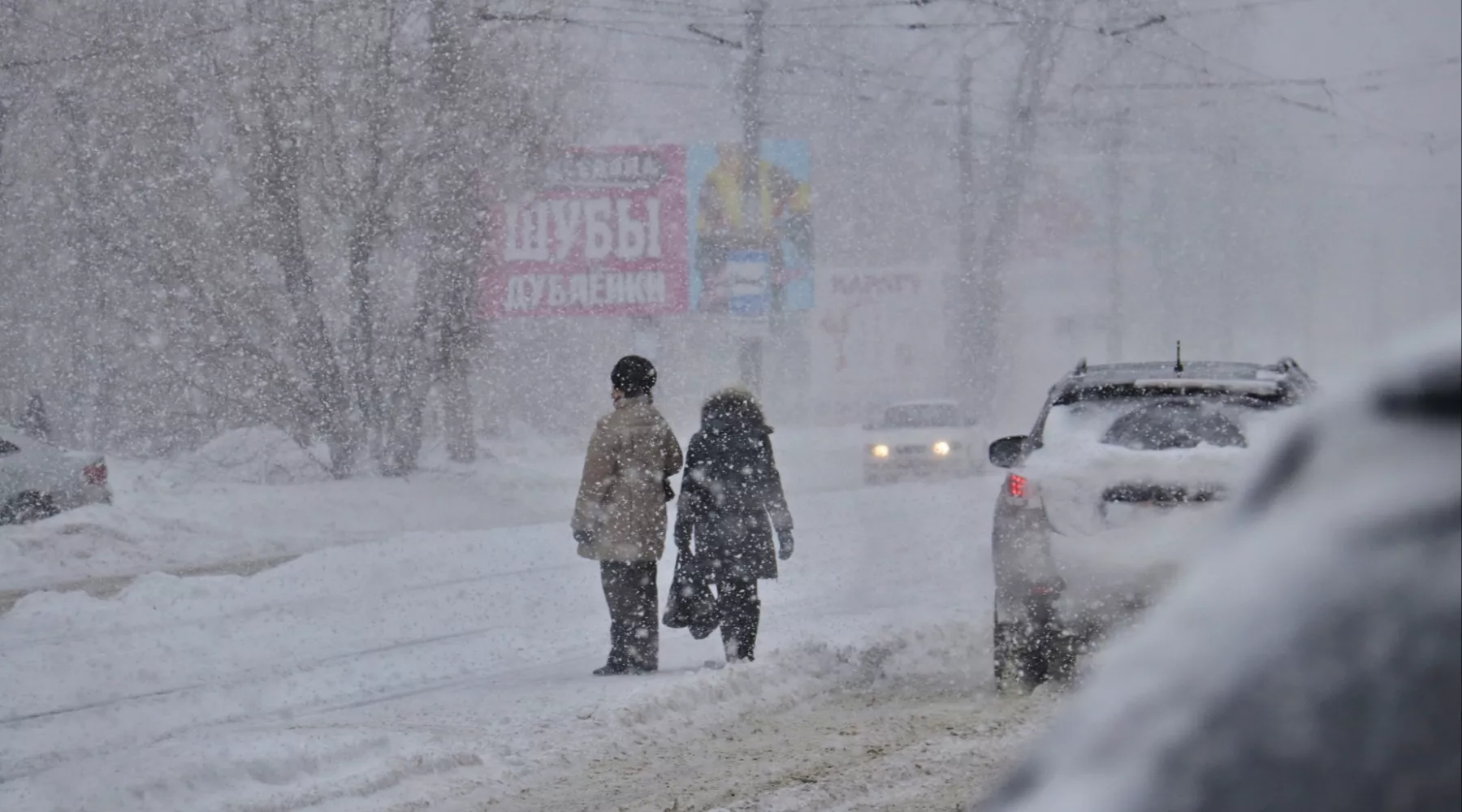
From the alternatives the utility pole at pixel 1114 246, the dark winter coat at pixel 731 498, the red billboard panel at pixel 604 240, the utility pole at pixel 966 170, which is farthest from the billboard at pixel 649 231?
the dark winter coat at pixel 731 498

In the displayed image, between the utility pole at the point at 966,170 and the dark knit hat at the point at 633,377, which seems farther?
the utility pole at the point at 966,170

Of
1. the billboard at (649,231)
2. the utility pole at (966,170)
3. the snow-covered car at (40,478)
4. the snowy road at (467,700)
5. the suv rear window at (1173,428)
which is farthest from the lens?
the utility pole at (966,170)

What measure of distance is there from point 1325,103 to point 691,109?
861 inches

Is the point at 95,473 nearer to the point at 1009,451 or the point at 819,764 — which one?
the point at 1009,451

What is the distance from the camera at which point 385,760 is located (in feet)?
20.4

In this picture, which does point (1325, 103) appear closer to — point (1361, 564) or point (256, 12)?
point (256, 12)

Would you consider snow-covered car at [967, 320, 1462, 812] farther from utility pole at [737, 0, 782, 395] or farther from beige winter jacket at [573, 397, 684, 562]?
utility pole at [737, 0, 782, 395]

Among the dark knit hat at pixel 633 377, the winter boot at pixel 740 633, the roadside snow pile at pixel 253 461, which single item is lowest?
the winter boot at pixel 740 633

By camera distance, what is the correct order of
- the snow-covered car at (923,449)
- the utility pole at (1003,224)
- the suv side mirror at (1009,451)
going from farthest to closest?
1. the utility pole at (1003,224)
2. the snow-covered car at (923,449)
3. the suv side mirror at (1009,451)

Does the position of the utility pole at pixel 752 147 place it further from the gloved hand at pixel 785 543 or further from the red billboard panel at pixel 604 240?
the gloved hand at pixel 785 543

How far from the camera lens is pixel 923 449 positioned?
24891 millimetres

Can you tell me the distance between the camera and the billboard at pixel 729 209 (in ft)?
90.2

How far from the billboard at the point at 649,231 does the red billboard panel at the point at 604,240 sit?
0.06 feet

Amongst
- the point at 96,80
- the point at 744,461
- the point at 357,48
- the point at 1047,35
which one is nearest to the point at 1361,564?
the point at 744,461
